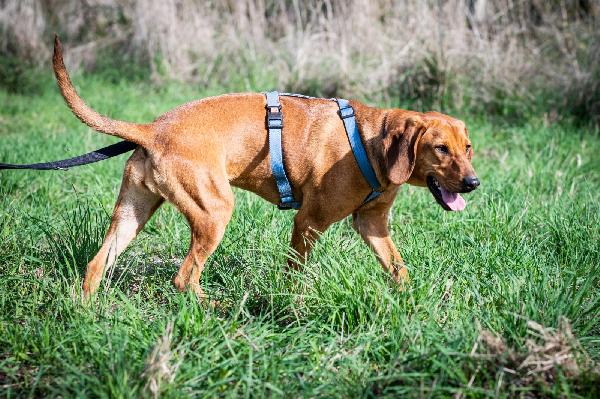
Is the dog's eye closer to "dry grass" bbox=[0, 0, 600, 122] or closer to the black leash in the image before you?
the black leash

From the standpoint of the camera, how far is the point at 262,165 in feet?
11.9

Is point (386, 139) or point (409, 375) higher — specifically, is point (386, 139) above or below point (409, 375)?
above

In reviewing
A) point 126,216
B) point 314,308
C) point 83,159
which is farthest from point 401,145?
point 83,159

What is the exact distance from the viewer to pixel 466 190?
11.1ft

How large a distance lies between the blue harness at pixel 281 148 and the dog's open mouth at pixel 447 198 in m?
0.31

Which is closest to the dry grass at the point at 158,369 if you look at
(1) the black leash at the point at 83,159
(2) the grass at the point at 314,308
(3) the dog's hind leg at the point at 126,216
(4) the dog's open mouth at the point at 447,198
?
(2) the grass at the point at 314,308

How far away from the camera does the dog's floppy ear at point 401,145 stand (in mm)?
3363

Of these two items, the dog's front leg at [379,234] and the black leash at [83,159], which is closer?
the black leash at [83,159]

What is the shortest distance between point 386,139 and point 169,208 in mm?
2008

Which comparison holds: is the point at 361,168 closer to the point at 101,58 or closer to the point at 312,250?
the point at 312,250

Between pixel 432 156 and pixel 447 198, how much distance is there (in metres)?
0.25

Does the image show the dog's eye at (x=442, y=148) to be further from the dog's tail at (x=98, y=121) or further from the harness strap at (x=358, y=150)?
the dog's tail at (x=98, y=121)

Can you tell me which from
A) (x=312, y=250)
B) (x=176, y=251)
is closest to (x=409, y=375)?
(x=312, y=250)

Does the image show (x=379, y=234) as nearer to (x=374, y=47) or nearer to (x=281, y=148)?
(x=281, y=148)
